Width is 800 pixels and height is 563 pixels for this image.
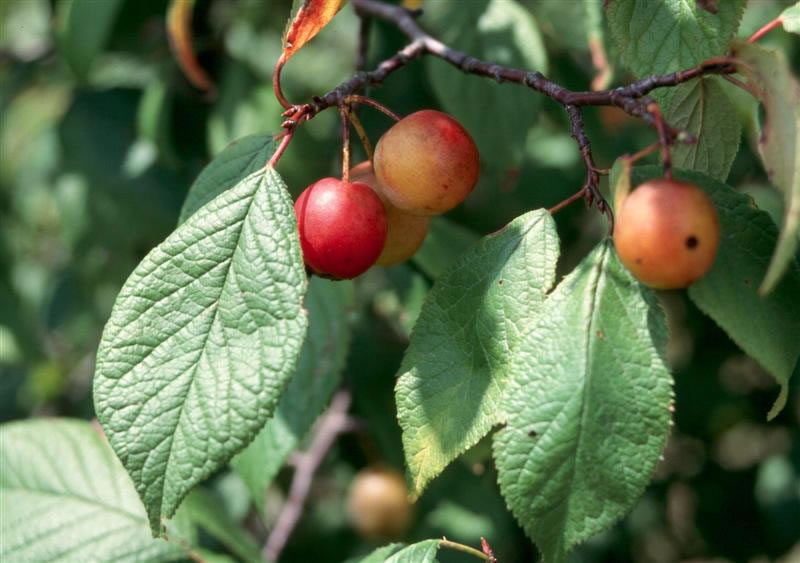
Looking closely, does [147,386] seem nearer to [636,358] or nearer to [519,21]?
[636,358]

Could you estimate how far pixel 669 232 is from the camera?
0.79 metres

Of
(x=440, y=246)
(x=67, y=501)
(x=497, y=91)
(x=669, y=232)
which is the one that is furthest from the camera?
(x=497, y=91)

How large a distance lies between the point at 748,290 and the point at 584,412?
20 cm

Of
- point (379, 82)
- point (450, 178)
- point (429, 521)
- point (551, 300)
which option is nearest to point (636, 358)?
point (551, 300)

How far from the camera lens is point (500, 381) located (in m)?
0.96

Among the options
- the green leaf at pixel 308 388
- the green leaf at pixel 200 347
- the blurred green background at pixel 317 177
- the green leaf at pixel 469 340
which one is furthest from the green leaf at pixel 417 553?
the blurred green background at pixel 317 177

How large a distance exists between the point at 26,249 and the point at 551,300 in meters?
2.80

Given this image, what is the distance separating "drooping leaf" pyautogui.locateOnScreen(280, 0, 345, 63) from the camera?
0.98 meters

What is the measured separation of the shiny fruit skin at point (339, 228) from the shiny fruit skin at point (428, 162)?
42 millimetres

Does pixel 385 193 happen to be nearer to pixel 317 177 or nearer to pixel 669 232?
pixel 669 232

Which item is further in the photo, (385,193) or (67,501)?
(67,501)

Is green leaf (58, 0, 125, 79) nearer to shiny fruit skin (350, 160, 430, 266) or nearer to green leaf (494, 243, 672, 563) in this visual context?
shiny fruit skin (350, 160, 430, 266)

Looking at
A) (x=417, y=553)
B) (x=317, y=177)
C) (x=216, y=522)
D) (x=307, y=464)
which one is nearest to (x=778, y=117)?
(x=417, y=553)

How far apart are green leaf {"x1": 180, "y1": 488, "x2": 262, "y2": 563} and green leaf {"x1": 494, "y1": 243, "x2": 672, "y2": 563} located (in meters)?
0.75
